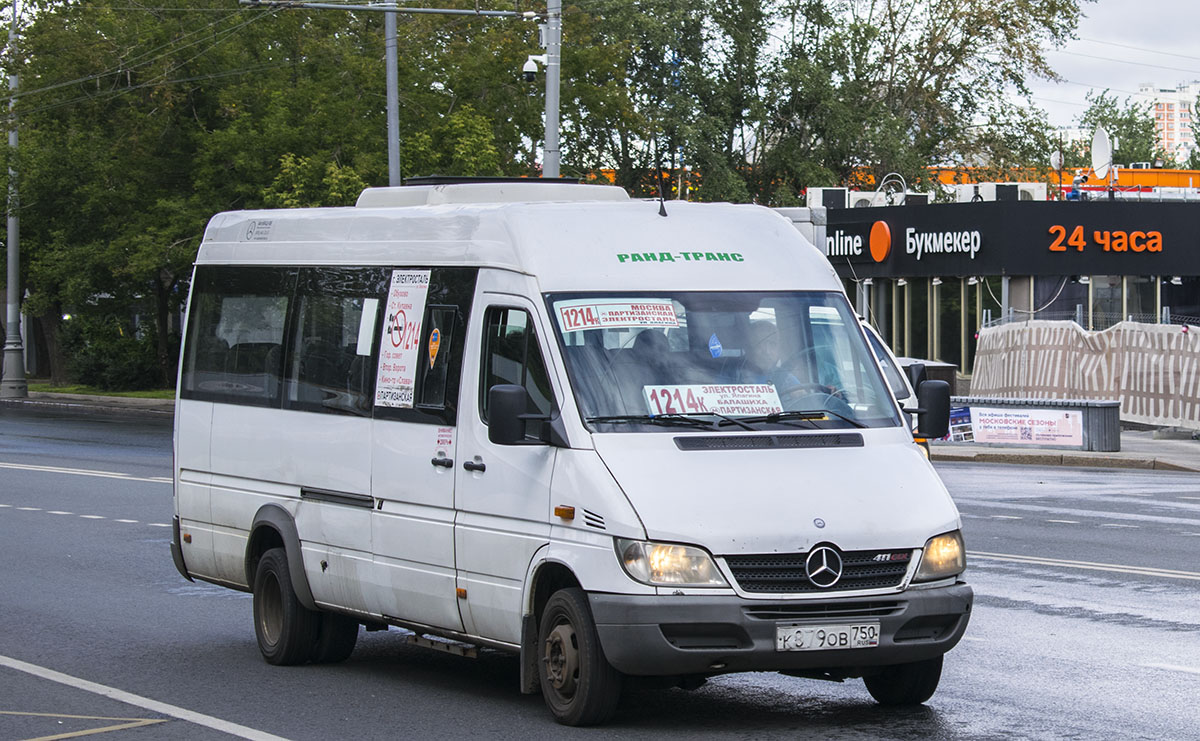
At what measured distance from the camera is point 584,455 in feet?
24.6

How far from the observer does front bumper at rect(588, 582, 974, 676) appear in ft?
23.3

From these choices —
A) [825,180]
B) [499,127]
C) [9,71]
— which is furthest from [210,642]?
[825,180]

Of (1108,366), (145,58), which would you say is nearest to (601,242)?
(1108,366)

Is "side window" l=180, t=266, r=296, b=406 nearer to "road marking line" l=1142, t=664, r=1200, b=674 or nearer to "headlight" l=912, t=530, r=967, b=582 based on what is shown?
"headlight" l=912, t=530, r=967, b=582

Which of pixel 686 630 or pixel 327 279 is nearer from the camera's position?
pixel 686 630

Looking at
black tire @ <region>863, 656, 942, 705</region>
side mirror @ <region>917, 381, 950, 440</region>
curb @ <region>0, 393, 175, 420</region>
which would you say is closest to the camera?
black tire @ <region>863, 656, 942, 705</region>

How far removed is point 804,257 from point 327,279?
272cm

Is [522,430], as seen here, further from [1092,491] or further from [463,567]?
[1092,491]

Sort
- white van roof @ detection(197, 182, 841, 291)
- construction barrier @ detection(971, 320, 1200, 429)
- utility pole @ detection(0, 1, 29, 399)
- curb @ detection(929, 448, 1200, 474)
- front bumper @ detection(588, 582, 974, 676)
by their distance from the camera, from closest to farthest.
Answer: front bumper @ detection(588, 582, 974, 676) < white van roof @ detection(197, 182, 841, 291) < curb @ detection(929, 448, 1200, 474) < construction barrier @ detection(971, 320, 1200, 429) < utility pole @ detection(0, 1, 29, 399)

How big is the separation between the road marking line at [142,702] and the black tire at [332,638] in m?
1.19

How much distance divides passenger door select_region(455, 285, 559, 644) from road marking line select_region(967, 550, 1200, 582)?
21.1ft

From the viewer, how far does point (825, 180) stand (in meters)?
57.7

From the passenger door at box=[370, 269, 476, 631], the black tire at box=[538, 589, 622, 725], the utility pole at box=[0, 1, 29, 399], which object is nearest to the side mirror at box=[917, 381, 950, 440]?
the black tire at box=[538, 589, 622, 725]

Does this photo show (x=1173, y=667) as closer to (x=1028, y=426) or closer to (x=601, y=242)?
(x=601, y=242)
